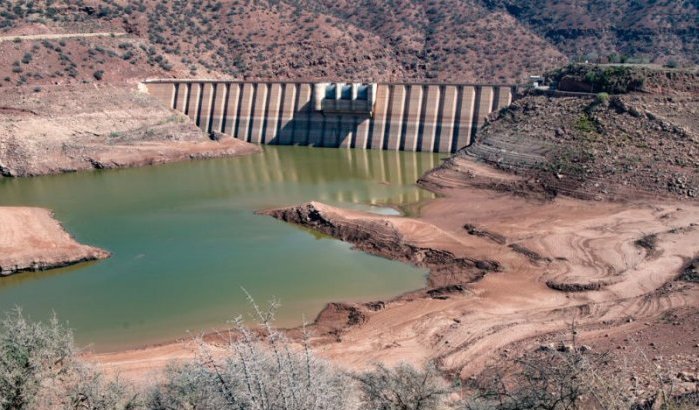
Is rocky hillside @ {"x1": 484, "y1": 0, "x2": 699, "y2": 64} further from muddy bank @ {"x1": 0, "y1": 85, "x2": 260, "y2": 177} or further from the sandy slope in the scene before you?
the sandy slope

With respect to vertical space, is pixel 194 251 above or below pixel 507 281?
below

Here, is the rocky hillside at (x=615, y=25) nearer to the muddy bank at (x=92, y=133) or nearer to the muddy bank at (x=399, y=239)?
the muddy bank at (x=92, y=133)

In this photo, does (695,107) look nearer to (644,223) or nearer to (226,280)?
A: (644,223)

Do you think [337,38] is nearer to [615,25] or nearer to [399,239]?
[615,25]

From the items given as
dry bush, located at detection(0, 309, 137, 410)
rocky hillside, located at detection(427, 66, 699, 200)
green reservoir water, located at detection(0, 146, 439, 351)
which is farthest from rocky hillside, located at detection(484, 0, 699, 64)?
dry bush, located at detection(0, 309, 137, 410)

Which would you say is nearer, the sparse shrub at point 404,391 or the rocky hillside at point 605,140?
the sparse shrub at point 404,391

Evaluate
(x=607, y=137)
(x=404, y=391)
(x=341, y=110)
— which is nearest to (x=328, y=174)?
(x=341, y=110)

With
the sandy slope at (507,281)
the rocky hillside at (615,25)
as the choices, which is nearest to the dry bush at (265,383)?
the sandy slope at (507,281)
